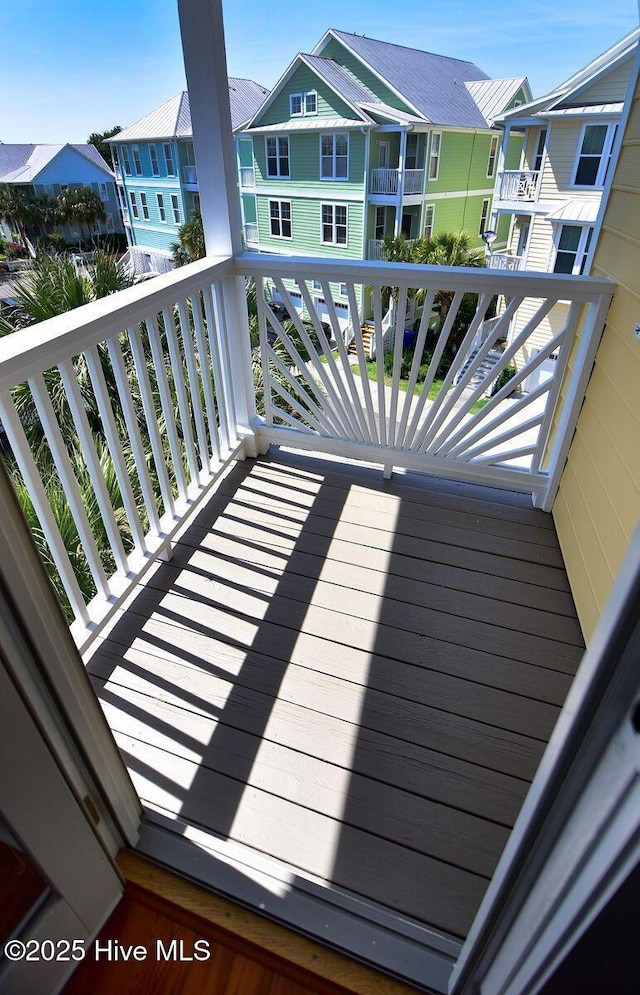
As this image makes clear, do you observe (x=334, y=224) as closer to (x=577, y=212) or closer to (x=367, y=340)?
(x=367, y=340)

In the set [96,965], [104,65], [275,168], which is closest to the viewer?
[96,965]

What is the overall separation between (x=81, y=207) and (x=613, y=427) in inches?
67.2

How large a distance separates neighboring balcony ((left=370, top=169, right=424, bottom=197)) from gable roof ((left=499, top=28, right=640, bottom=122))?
284 mm

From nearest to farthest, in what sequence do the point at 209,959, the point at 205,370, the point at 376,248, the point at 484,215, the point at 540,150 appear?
1. the point at 209,959
2. the point at 540,150
3. the point at 484,215
4. the point at 376,248
5. the point at 205,370

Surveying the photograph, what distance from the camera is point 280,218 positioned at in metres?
2.08

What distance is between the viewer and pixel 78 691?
99cm

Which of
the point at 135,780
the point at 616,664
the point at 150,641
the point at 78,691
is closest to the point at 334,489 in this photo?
the point at 150,641

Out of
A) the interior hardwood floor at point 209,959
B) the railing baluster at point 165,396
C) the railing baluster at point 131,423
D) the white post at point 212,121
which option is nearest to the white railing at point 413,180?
the white post at point 212,121

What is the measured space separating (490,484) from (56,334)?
6.17ft

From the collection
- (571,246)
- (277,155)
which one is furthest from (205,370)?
(571,246)

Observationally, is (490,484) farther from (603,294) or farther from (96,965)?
(96,965)

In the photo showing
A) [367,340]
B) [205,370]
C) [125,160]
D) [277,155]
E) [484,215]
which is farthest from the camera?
[367,340]

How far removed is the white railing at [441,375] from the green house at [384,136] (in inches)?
8.8

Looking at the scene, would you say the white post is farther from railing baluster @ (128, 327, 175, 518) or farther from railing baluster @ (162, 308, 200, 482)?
railing baluster @ (128, 327, 175, 518)
